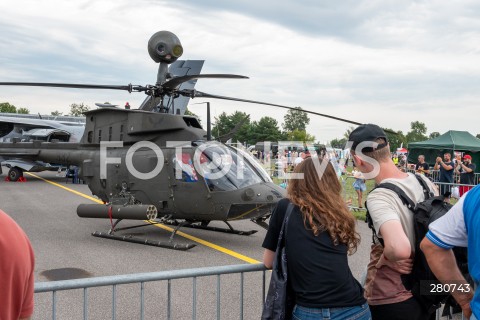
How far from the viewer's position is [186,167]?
8.86 m

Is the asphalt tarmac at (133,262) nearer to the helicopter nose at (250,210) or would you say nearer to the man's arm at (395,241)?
the helicopter nose at (250,210)

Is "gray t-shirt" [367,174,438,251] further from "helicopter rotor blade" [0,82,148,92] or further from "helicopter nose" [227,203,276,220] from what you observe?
"helicopter rotor blade" [0,82,148,92]

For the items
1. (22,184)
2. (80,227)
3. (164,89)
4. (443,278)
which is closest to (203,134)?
(164,89)

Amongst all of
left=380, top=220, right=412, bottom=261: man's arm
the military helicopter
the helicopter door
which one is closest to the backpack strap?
left=380, top=220, right=412, bottom=261: man's arm

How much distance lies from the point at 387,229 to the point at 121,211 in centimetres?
729

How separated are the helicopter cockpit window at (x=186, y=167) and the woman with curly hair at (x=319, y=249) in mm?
6010

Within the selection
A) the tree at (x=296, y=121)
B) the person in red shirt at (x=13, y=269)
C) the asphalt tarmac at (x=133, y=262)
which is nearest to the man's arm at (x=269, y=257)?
the person in red shirt at (x=13, y=269)

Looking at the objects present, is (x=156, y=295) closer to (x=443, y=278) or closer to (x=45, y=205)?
(x=443, y=278)

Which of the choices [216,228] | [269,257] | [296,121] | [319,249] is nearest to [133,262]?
[216,228]

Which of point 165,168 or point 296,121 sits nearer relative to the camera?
point 165,168

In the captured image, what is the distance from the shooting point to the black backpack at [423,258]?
2.65 m

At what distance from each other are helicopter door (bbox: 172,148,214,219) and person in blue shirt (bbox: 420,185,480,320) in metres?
6.44

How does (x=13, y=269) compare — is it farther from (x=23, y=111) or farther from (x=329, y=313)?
(x=23, y=111)

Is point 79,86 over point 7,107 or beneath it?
beneath
